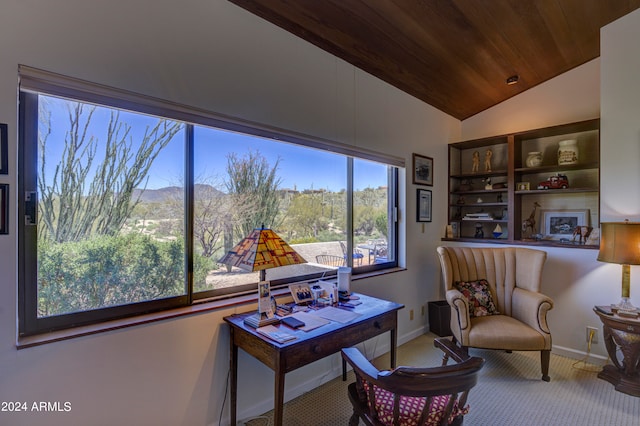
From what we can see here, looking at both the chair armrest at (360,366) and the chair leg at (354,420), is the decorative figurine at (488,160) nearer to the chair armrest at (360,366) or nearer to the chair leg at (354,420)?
the chair armrest at (360,366)

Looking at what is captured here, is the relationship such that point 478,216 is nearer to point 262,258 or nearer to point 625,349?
point 625,349

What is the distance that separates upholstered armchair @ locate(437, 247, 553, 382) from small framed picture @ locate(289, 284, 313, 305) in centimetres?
133

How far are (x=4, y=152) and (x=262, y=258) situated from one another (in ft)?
4.04

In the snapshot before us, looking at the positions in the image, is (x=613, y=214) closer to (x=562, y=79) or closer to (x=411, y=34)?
(x=562, y=79)

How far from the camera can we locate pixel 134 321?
1599 mm

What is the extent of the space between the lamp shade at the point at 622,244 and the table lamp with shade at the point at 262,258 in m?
2.50

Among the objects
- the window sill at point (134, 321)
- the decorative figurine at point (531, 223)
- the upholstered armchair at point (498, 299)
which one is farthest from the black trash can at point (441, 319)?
the window sill at point (134, 321)

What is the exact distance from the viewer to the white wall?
4.33 ft

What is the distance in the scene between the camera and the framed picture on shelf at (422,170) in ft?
11.2

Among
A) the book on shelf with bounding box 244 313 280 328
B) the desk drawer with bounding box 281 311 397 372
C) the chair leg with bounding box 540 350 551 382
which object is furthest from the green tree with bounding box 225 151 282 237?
the chair leg with bounding box 540 350 551 382

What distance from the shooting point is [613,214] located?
267cm

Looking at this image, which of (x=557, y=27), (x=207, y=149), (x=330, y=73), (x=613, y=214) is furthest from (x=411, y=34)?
(x=613, y=214)

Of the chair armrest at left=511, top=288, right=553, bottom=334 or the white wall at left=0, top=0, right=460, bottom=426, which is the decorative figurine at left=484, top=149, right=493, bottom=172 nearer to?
the chair armrest at left=511, top=288, right=553, bottom=334

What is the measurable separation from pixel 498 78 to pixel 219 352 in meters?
3.70
